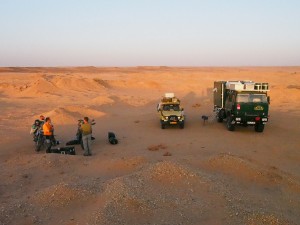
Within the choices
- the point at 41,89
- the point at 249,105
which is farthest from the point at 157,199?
the point at 41,89

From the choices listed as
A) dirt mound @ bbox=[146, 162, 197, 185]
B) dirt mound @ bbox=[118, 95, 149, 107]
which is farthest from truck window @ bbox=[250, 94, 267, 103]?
dirt mound @ bbox=[118, 95, 149, 107]

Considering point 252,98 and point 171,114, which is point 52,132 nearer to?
point 171,114

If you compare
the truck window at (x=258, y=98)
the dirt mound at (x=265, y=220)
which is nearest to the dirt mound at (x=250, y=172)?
the dirt mound at (x=265, y=220)

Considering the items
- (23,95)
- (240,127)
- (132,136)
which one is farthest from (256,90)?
(23,95)

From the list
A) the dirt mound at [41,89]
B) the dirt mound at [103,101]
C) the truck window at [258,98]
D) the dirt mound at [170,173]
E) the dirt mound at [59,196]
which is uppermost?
the truck window at [258,98]

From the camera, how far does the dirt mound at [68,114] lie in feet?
78.2

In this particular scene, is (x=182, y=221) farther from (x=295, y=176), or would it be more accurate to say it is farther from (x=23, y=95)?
(x=23, y=95)

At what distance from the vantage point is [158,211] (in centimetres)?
842

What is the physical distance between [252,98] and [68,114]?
510 inches

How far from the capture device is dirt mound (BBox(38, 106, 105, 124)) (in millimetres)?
23828

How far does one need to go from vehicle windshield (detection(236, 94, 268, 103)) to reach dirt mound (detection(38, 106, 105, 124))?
443 inches

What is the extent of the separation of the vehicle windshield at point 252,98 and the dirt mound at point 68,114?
36.9 ft

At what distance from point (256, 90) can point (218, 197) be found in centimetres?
1217

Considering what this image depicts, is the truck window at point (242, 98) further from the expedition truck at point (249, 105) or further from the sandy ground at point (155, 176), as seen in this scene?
the sandy ground at point (155, 176)
